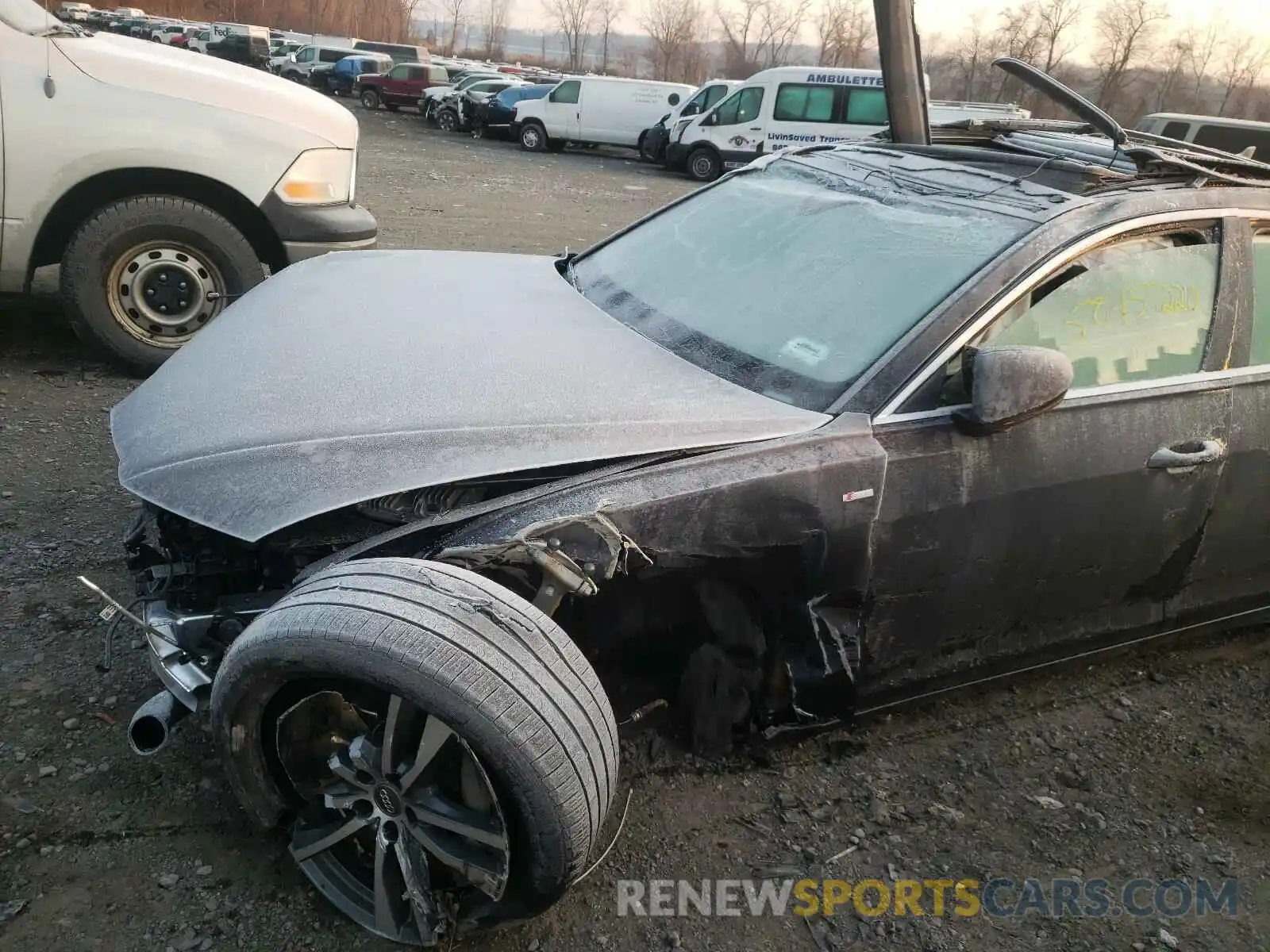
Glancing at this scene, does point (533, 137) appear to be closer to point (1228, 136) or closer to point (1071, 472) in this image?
point (1228, 136)

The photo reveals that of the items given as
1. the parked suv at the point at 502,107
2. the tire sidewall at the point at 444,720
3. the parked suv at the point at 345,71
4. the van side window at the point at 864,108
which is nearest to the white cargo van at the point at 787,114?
the van side window at the point at 864,108

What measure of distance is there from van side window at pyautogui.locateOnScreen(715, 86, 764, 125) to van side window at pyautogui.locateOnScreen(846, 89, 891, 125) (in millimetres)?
1673

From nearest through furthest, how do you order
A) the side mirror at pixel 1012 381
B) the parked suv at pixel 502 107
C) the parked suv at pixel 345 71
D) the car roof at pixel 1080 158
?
Result: the side mirror at pixel 1012 381
the car roof at pixel 1080 158
the parked suv at pixel 502 107
the parked suv at pixel 345 71

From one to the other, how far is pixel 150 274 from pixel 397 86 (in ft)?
89.6

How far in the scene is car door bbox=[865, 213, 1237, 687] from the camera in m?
2.38

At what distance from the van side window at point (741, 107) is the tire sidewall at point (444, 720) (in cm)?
1801

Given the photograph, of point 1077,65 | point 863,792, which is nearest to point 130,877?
point 863,792

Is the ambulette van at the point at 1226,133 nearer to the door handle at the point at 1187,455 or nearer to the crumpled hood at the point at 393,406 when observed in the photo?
the door handle at the point at 1187,455

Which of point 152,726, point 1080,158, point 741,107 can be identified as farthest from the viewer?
point 741,107

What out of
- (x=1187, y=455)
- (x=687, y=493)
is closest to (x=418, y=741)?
(x=687, y=493)

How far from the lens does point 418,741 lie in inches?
74.8

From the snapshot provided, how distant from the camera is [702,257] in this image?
123 inches

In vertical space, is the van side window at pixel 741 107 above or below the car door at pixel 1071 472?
above

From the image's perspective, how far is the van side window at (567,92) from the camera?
71.2 feet
